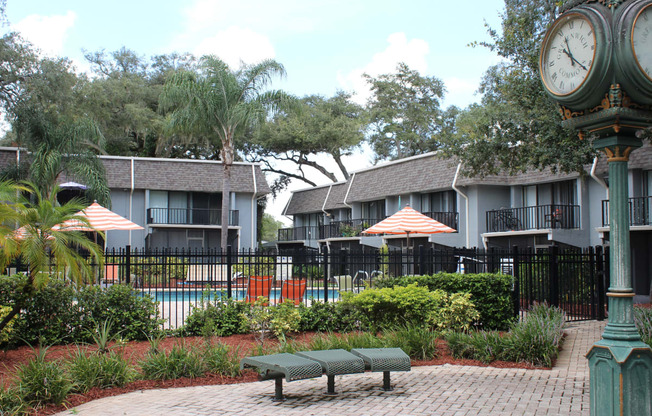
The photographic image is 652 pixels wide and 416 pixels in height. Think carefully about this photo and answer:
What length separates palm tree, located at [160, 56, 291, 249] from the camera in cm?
2722

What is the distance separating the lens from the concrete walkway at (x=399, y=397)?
6.54 meters

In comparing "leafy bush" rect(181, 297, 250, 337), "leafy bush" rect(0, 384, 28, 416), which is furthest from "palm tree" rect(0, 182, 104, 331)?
"leafy bush" rect(181, 297, 250, 337)

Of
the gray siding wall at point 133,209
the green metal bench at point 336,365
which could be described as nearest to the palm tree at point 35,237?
the green metal bench at point 336,365

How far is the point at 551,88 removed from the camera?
19.1 ft

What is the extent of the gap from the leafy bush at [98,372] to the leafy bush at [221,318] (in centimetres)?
315

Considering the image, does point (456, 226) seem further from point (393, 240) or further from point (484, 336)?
point (484, 336)

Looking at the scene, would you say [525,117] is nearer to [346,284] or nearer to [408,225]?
[408,225]

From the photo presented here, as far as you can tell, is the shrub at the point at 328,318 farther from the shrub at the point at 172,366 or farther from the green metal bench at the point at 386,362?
the green metal bench at the point at 386,362

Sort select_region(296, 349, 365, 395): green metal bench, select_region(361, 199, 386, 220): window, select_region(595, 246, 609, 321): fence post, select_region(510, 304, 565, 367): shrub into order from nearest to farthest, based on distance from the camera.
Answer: select_region(296, 349, 365, 395): green metal bench → select_region(510, 304, 565, 367): shrub → select_region(595, 246, 609, 321): fence post → select_region(361, 199, 386, 220): window

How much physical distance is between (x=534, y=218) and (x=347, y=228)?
486 inches

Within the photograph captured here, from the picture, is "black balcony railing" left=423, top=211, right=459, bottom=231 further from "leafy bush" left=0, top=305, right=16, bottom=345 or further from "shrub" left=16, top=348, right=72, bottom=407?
"shrub" left=16, top=348, right=72, bottom=407

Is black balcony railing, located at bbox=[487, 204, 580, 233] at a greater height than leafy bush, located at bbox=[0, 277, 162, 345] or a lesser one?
greater

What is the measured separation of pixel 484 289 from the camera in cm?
1166

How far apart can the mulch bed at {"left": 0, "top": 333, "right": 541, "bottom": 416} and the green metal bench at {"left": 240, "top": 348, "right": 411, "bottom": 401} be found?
77cm
